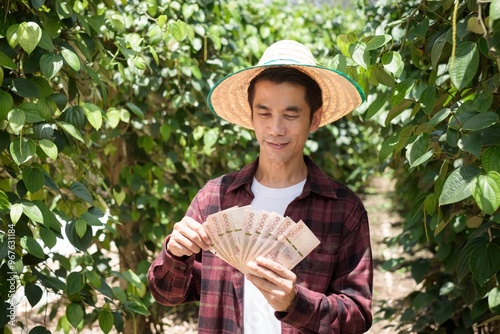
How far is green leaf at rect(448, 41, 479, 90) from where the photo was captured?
1.85 meters

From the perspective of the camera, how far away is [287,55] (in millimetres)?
2242

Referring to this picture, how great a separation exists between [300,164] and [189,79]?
6.66 feet

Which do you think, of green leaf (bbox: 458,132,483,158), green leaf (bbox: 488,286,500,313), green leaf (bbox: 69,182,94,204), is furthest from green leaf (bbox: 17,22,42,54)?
green leaf (bbox: 488,286,500,313)

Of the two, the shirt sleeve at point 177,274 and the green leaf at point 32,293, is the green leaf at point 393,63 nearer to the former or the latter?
the shirt sleeve at point 177,274

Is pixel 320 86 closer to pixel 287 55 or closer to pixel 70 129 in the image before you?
pixel 287 55

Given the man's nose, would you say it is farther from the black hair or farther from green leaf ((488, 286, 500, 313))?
green leaf ((488, 286, 500, 313))

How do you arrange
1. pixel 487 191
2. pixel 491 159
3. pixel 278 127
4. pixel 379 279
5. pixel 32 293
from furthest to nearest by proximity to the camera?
pixel 379 279
pixel 32 293
pixel 278 127
pixel 491 159
pixel 487 191

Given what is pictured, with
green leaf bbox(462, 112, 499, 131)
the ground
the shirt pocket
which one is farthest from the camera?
the ground

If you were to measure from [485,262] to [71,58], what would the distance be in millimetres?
1421

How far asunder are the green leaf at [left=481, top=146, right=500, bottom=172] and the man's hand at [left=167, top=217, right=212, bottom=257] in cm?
71

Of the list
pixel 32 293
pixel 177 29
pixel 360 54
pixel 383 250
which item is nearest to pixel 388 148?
pixel 360 54

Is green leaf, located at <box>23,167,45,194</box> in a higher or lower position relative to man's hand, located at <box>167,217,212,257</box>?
higher

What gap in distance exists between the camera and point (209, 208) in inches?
91.0

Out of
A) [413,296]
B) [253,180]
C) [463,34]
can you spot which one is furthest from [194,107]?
[463,34]
